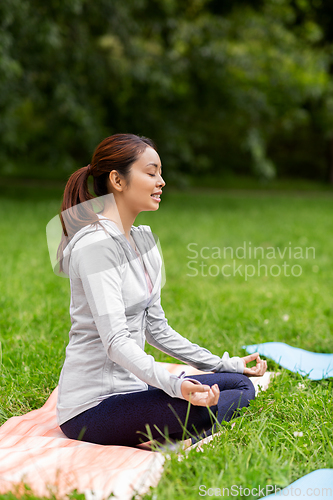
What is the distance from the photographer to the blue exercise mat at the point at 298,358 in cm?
300

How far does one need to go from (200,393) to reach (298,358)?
156 cm

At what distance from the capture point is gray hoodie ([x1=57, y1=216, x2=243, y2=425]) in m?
1.95

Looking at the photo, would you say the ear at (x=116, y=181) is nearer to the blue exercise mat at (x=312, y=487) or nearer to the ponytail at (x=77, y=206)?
the ponytail at (x=77, y=206)

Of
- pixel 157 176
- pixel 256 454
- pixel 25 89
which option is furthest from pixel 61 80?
pixel 256 454

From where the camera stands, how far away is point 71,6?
8625 mm

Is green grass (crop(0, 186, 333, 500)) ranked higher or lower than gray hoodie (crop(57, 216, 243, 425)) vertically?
lower

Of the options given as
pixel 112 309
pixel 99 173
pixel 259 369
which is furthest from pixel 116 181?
pixel 259 369

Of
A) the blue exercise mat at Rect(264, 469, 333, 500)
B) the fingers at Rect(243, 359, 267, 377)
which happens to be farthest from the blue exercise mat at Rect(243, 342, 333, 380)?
the blue exercise mat at Rect(264, 469, 333, 500)

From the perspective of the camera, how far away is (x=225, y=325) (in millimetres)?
3908

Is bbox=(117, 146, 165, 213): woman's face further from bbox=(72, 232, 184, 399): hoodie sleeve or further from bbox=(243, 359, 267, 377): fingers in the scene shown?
bbox=(243, 359, 267, 377): fingers

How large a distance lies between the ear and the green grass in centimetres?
109

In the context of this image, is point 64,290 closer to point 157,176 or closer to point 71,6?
point 157,176

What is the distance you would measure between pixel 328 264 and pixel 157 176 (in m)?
4.56

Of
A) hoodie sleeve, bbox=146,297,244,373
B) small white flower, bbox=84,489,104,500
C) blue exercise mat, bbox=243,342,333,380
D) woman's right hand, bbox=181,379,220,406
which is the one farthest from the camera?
blue exercise mat, bbox=243,342,333,380
